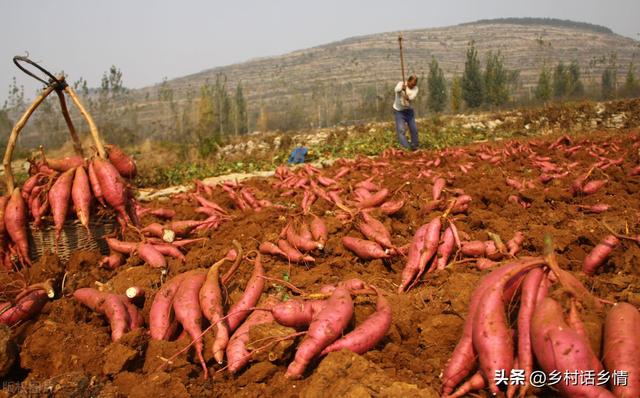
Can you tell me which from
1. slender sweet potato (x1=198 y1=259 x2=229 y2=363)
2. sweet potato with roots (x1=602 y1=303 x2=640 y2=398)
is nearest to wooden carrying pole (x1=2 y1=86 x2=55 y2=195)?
slender sweet potato (x1=198 y1=259 x2=229 y2=363)

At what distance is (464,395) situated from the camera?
1711 mm

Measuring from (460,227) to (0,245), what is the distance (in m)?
3.81

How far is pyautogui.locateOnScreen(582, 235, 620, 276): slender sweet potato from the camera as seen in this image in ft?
8.53

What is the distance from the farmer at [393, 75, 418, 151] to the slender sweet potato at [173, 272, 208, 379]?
10.3 m

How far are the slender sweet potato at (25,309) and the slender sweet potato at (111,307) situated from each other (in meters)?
0.21

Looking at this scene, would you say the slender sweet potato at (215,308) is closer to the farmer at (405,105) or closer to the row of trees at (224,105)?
the farmer at (405,105)

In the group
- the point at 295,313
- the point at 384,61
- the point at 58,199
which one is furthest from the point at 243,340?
the point at 384,61

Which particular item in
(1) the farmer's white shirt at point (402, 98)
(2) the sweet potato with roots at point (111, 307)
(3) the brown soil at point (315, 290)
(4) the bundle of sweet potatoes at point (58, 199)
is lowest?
(3) the brown soil at point (315, 290)

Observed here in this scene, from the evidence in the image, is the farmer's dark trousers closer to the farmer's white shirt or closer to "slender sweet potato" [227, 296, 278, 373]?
the farmer's white shirt

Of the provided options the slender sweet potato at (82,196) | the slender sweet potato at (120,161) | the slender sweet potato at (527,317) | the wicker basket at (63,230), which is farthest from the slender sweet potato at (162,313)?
the slender sweet potato at (120,161)

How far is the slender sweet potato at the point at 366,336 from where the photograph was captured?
1951mm

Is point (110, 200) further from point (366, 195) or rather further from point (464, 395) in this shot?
point (464, 395)

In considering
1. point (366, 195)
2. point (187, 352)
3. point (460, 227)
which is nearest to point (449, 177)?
point (366, 195)

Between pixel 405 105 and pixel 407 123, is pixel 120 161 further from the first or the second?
pixel 407 123
